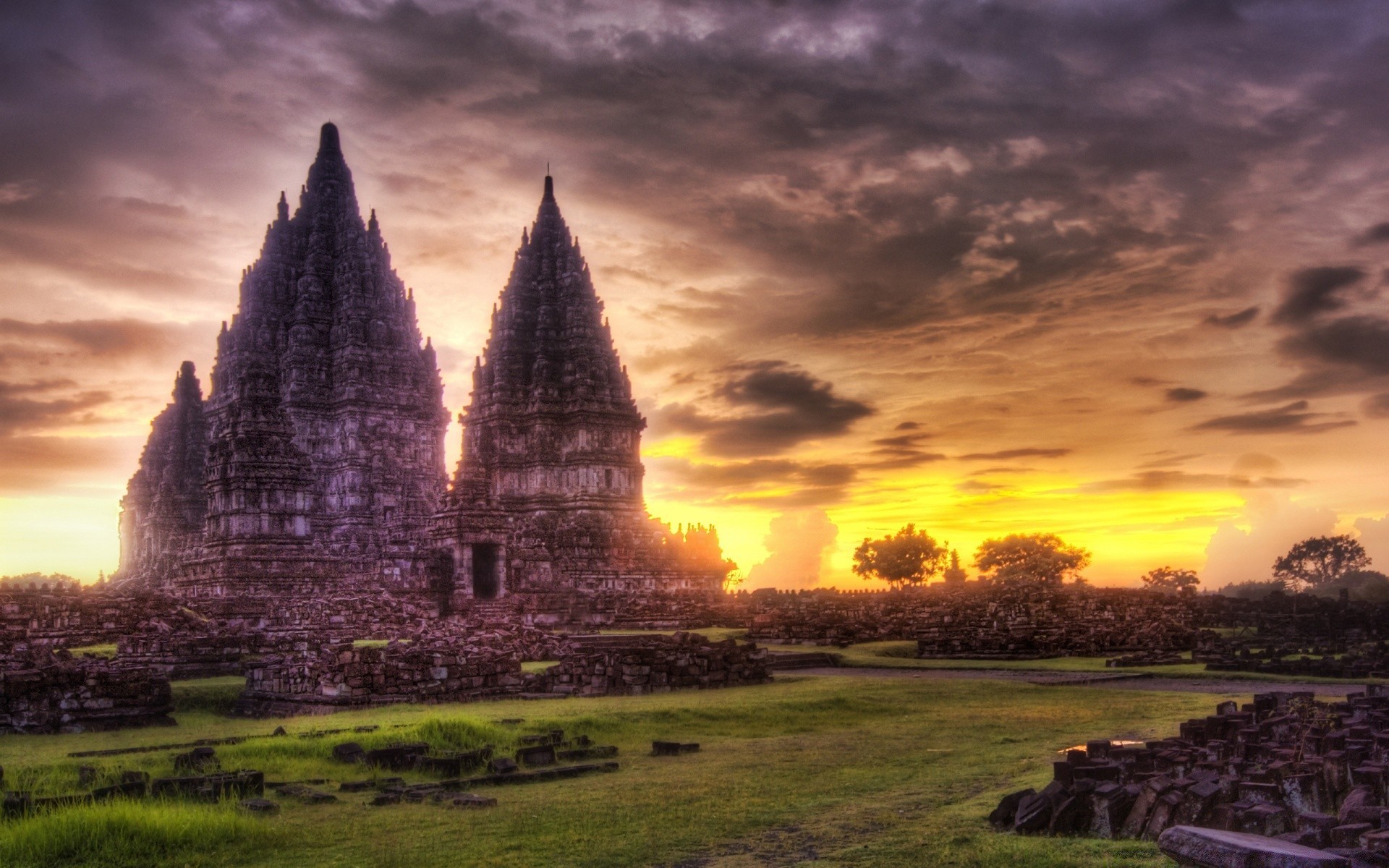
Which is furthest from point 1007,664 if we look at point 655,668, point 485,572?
point 485,572

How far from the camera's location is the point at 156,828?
10.2 m

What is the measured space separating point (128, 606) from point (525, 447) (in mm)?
24731

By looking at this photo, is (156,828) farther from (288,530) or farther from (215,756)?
(288,530)

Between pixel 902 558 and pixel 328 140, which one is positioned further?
pixel 902 558

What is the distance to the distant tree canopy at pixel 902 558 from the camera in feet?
314

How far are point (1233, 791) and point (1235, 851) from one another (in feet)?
9.45

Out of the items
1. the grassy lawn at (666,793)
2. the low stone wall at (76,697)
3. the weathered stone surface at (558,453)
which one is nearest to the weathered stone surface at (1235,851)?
the grassy lawn at (666,793)

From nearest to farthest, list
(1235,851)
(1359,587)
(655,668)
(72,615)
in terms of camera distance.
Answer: (1235,851)
(655,668)
(72,615)
(1359,587)

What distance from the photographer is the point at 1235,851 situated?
7.13 m

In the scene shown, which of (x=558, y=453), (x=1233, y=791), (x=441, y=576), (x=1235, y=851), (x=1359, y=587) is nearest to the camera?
(x=1235, y=851)

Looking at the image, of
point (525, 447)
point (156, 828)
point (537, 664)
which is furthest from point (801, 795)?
point (525, 447)

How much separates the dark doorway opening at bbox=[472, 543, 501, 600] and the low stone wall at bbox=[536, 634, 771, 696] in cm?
1830

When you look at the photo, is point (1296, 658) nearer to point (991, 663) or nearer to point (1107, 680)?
point (991, 663)

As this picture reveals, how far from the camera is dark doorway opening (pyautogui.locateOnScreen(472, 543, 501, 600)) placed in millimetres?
44906
